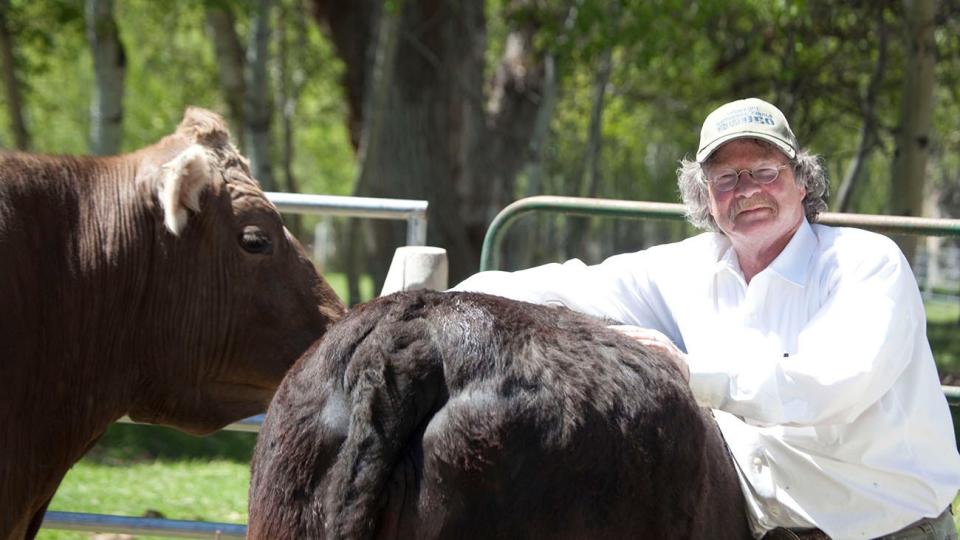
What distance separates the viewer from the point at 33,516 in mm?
3709

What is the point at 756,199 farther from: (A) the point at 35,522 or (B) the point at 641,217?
(A) the point at 35,522

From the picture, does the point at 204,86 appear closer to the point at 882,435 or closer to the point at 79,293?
the point at 79,293

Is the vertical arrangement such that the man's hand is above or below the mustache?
below

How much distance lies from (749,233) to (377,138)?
10403 mm

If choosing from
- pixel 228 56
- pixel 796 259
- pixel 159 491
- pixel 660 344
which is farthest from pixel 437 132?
pixel 660 344

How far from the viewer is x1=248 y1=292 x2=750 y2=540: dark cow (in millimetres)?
2055

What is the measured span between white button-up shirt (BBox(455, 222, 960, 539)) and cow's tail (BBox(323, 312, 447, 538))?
0.59 metres

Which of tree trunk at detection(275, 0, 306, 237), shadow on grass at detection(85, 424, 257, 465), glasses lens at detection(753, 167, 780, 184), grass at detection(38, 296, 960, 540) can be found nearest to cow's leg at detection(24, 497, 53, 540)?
grass at detection(38, 296, 960, 540)

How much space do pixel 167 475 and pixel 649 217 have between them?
4881 mm

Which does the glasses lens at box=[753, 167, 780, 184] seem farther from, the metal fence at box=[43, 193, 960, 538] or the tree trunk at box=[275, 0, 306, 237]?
the tree trunk at box=[275, 0, 306, 237]

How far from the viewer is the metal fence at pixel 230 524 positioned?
4438 mm

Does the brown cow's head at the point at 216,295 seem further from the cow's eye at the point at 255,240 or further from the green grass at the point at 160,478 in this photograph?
the green grass at the point at 160,478

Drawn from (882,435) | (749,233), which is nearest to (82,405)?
(749,233)

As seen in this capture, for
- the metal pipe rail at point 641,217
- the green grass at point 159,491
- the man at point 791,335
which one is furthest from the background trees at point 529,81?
the man at point 791,335
